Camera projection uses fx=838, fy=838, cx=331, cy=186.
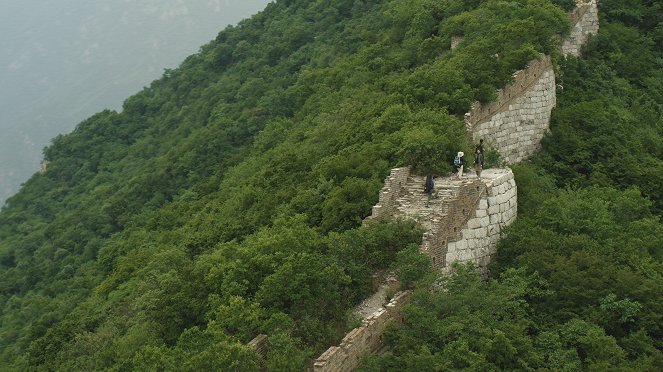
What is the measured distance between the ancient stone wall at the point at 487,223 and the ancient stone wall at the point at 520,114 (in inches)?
136

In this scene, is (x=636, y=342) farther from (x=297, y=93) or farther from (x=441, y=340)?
(x=297, y=93)

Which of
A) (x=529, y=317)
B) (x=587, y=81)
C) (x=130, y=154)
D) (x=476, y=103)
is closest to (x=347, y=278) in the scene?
(x=529, y=317)

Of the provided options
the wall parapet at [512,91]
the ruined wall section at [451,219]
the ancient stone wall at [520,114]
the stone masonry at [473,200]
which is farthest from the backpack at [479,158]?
the ancient stone wall at [520,114]

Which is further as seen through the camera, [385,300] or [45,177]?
[45,177]

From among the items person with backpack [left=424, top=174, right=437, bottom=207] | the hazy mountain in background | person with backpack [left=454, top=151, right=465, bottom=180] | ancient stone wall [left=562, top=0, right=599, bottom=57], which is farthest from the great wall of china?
the hazy mountain in background

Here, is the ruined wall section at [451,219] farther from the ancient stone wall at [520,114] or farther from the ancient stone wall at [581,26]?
the ancient stone wall at [581,26]

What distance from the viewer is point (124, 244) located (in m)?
38.8

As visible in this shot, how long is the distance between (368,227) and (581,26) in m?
15.9

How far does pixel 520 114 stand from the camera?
2550 centimetres

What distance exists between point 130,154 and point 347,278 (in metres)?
45.7

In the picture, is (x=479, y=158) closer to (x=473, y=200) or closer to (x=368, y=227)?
(x=473, y=200)

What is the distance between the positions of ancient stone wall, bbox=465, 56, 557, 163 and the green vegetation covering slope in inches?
22.1

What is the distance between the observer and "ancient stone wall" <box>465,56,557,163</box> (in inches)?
960

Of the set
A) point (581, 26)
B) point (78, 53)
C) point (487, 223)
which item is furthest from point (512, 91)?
point (78, 53)
